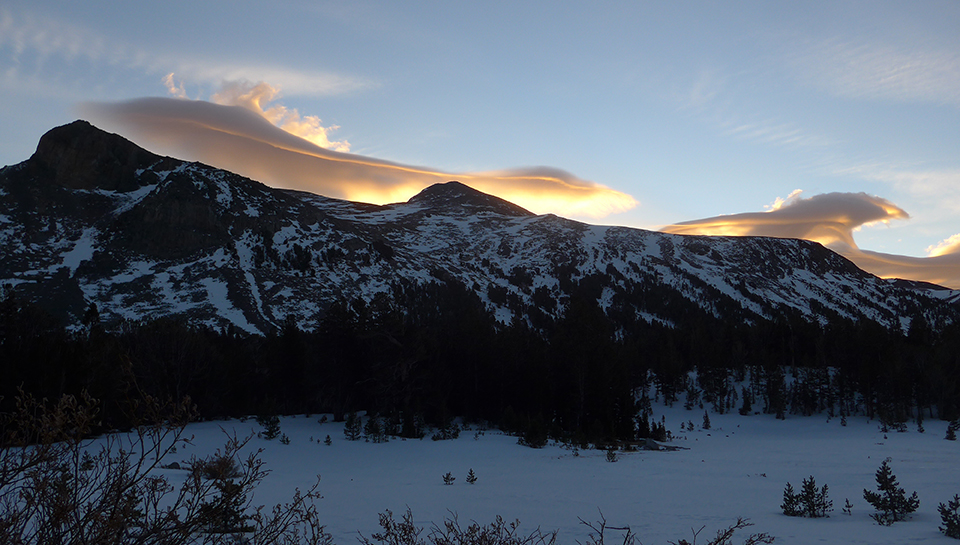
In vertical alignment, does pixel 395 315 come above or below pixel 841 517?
above

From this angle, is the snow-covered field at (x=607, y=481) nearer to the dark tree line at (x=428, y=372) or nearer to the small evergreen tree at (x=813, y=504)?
the small evergreen tree at (x=813, y=504)

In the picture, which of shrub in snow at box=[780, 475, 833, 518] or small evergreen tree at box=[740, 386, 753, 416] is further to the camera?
small evergreen tree at box=[740, 386, 753, 416]

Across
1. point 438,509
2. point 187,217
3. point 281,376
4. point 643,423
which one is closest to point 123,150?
point 187,217

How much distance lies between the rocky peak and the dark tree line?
109332 millimetres

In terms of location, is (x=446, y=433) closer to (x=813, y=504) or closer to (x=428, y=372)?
(x=428, y=372)

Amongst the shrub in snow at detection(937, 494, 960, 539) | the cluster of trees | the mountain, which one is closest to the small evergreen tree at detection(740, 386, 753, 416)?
the mountain

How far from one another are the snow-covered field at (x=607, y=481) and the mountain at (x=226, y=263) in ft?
200

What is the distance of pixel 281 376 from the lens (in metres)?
49.8

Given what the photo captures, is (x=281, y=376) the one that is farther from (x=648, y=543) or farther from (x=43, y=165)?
(x=43, y=165)

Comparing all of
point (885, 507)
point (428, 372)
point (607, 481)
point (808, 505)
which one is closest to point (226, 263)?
point (428, 372)

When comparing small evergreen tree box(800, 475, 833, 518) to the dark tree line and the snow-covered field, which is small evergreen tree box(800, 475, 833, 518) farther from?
the dark tree line

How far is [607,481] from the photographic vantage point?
20.2m

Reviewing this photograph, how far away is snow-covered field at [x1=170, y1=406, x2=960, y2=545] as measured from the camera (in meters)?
13.3

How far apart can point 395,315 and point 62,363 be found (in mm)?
19728
